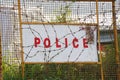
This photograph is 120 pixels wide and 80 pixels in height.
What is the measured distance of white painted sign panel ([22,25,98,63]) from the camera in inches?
287

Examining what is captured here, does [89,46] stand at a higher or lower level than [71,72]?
higher

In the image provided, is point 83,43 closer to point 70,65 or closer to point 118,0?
point 70,65

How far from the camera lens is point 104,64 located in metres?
7.78

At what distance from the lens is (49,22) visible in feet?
24.6

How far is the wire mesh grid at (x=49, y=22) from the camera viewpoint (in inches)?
286

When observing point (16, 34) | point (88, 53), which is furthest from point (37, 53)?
point (88, 53)

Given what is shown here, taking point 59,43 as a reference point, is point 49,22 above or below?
above

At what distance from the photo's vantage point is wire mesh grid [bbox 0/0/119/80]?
286 inches

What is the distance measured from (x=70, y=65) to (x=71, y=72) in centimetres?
14

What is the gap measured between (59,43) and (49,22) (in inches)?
17.7

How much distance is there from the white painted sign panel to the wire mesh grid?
0.15m

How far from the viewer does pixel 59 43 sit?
7.46 metres

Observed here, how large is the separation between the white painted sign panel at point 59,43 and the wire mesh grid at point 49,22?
0.15m

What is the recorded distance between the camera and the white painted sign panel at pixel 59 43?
7.30 metres
